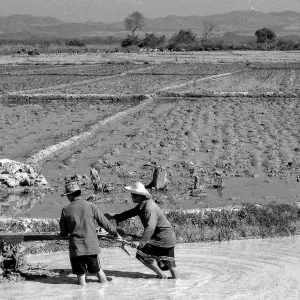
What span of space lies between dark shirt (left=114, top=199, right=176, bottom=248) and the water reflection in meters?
2.68

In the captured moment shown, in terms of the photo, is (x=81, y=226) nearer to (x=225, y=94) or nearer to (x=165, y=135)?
(x=165, y=135)

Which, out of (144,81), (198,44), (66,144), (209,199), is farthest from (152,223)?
(198,44)

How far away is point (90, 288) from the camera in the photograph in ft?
20.3

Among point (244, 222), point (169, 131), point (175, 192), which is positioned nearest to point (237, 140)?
point (169, 131)

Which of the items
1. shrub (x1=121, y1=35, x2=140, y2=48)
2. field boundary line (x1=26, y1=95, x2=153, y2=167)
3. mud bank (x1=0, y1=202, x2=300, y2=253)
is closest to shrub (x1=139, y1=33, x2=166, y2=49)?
shrub (x1=121, y1=35, x2=140, y2=48)

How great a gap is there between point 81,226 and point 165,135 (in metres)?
8.06

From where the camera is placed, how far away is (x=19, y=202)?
9016 mm

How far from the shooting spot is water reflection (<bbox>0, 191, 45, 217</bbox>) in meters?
8.62

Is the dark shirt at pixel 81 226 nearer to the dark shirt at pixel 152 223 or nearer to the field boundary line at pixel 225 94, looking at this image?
the dark shirt at pixel 152 223

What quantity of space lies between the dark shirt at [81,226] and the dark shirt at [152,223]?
0.24 metres

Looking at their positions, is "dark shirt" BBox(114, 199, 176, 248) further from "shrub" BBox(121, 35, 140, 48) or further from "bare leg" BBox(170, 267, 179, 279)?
"shrub" BBox(121, 35, 140, 48)

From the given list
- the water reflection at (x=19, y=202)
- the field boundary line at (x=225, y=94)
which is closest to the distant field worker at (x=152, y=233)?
the water reflection at (x=19, y=202)

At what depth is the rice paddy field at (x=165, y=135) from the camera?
9.55 m

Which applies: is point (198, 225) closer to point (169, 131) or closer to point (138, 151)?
point (138, 151)
